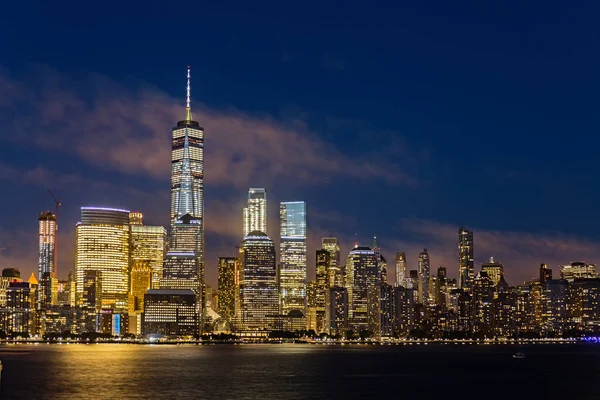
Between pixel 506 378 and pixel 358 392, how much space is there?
47252 millimetres

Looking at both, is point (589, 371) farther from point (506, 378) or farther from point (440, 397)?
point (440, 397)

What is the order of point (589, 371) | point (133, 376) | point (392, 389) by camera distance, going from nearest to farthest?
point (392, 389) < point (133, 376) < point (589, 371)

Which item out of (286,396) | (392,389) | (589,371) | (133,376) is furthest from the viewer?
(589,371)

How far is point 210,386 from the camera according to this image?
144 metres

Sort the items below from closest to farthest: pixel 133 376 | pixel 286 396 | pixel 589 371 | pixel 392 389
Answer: pixel 286 396 < pixel 392 389 < pixel 133 376 < pixel 589 371

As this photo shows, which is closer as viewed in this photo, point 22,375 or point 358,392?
point 358,392

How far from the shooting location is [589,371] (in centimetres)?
19588

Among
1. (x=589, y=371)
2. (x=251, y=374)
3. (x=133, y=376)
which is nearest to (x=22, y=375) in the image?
(x=133, y=376)

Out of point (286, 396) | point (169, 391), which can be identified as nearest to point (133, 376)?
point (169, 391)

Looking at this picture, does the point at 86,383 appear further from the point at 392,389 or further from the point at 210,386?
the point at 392,389

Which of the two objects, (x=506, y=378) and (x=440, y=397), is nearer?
(x=440, y=397)

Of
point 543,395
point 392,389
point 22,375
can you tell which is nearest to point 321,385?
point 392,389

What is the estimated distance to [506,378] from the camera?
563ft

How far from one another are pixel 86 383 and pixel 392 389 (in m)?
48.0
